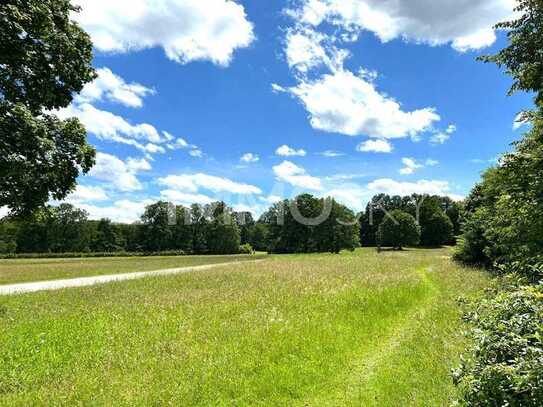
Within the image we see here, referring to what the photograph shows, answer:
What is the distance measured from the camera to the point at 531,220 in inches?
460

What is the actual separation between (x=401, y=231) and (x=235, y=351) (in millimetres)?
81348

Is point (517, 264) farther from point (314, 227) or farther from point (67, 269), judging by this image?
point (314, 227)

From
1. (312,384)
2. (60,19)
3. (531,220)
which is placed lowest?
(312,384)

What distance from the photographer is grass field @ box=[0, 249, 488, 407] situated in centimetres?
682

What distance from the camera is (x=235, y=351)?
863 cm

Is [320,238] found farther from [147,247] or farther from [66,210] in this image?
[66,210]

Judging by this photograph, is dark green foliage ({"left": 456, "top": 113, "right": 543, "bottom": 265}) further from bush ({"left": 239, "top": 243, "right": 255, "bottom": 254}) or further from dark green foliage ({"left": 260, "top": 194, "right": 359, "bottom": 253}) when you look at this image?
bush ({"left": 239, "top": 243, "right": 255, "bottom": 254})

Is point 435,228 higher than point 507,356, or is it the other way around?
point 435,228

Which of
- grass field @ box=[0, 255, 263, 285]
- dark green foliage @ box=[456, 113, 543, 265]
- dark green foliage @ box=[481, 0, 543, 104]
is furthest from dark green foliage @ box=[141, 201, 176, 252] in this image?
dark green foliage @ box=[481, 0, 543, 104]

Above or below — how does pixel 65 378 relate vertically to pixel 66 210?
below

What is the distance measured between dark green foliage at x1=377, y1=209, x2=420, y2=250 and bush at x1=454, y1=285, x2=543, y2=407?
84148mm

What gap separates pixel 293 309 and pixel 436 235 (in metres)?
89.4

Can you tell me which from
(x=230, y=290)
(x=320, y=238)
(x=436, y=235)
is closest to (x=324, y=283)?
(x=230, y=290)

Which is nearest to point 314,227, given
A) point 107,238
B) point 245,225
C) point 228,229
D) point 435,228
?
point 228,229
